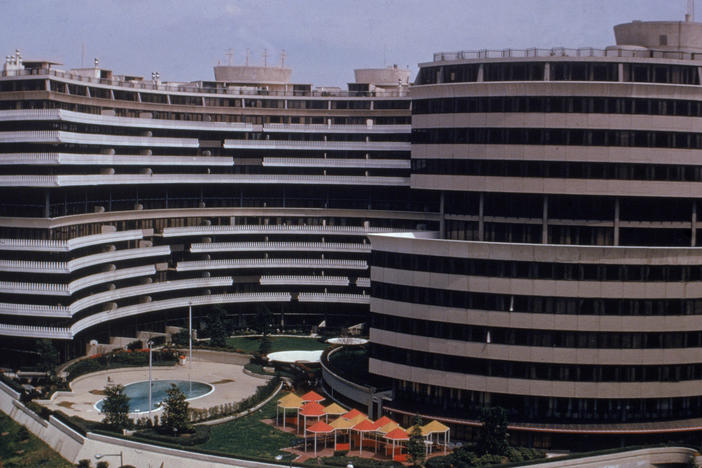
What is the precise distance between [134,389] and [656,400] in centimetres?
5827

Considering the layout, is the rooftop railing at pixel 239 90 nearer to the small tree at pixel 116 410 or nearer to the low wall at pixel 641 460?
the small tree at pixel 116 410

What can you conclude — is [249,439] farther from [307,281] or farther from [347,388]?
[307,281]

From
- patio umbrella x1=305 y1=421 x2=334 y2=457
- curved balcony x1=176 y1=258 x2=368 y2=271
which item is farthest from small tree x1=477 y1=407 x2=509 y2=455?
curved balcony x1=176 y1=258 x2=368 y2=271

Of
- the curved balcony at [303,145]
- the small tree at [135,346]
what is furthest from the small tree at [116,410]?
the curved balcony at [303,145]

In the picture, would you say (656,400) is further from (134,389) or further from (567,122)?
(134,389)

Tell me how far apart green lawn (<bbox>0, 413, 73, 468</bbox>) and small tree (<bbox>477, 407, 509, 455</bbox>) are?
3931 centimetres

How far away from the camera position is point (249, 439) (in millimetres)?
102000

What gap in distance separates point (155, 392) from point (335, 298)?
44.5 m

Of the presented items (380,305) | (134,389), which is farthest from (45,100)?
(380,305)

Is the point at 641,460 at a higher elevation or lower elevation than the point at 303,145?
lower

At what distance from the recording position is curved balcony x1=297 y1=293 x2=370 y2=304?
516 feet

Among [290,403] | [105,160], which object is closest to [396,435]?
[290,403]

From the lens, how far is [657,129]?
103 meters

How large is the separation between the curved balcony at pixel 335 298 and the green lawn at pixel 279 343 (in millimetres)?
7323
